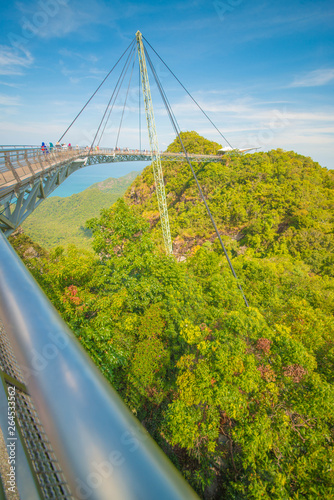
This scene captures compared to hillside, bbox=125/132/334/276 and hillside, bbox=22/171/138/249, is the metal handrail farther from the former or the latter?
hillside, bbox=22/171/138/249

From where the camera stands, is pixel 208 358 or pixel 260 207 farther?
pixel 260 207

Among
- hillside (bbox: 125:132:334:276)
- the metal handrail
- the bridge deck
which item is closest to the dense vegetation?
the bridge deck

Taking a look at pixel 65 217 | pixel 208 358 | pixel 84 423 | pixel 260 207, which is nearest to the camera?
pixel 84 423

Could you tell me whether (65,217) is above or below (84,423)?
below

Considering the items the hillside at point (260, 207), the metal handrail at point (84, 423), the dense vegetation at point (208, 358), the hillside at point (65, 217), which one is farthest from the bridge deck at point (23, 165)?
the hillside at point (65, 217)

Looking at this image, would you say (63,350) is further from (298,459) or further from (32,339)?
(298,459)

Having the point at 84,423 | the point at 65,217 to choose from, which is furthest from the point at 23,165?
the point at 65,217

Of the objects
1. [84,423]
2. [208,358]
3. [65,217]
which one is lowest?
[65,217]

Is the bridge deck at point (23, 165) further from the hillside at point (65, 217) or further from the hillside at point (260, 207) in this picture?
the hillside at point (65, 217)

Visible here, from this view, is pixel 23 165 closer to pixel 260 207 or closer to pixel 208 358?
pixel 208 358
